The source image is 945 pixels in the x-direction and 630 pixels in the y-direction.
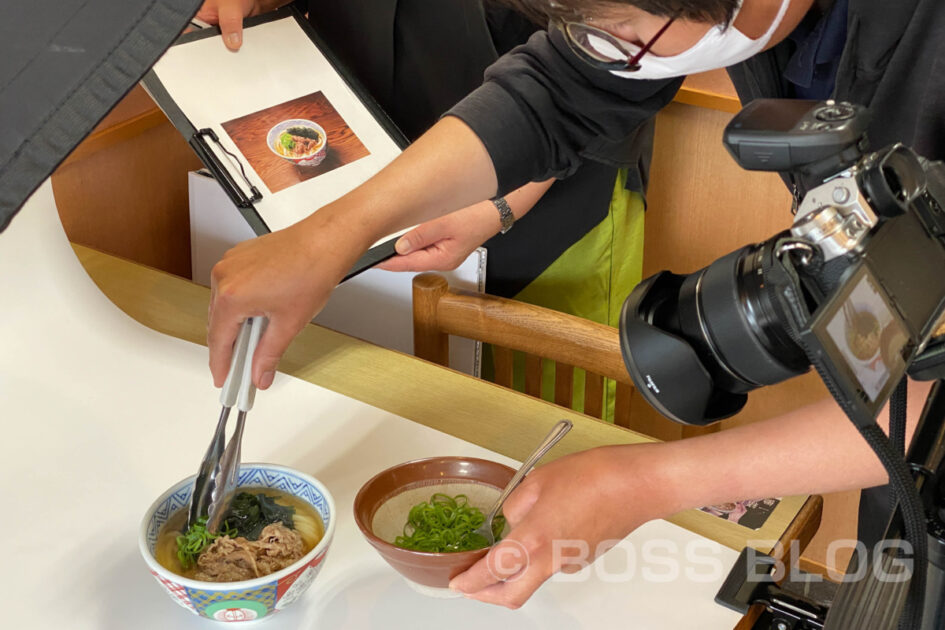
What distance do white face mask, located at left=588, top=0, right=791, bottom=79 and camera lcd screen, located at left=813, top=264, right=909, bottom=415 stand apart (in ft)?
1.33

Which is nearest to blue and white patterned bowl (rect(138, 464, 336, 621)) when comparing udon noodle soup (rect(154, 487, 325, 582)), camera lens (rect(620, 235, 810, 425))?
udon noodle soup (rect(154, 487, 325, 582))

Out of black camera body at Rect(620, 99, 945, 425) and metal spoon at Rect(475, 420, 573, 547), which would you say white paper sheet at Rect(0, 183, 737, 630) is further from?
black camera body at Rect(620, 99, 945, 425)

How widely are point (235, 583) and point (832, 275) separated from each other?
492 mm

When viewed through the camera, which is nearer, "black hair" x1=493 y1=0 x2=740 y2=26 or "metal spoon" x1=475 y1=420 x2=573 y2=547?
"black hair" x1=493 y1=0 x2=740 y2=26

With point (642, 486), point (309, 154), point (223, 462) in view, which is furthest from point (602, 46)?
point (309, 154)

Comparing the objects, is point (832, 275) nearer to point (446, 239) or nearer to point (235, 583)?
point (235, 583)

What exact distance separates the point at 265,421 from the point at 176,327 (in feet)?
0.79

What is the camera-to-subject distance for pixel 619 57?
0.79 m

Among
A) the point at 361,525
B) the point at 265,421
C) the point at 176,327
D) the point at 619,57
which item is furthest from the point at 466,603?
the point at 176,327

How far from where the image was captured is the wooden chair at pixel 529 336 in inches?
44.9

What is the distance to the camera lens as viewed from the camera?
1.45 ft

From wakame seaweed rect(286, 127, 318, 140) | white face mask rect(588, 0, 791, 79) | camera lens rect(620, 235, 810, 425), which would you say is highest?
white face mask rect(588, 0, 791, 79)

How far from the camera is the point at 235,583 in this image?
69 centimetres

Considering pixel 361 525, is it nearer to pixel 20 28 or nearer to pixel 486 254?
pixel 20 28
